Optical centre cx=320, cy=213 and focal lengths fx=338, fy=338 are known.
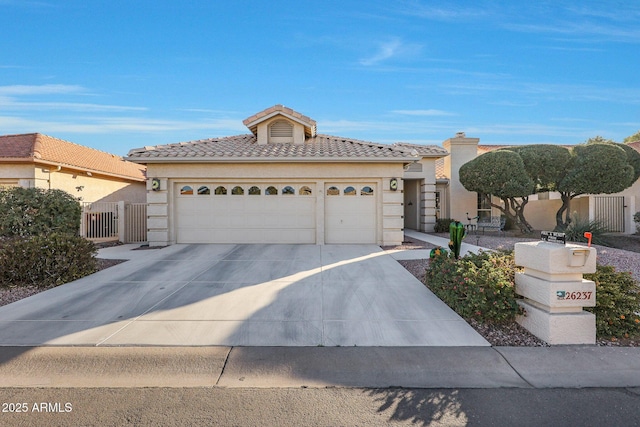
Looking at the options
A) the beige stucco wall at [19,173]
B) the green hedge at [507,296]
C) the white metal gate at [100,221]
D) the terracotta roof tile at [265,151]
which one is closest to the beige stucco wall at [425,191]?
the terracotta roof tile at [265,151]

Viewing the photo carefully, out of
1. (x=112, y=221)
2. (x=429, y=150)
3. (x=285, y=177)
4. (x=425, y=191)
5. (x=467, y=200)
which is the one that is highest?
(x=429, y=150)

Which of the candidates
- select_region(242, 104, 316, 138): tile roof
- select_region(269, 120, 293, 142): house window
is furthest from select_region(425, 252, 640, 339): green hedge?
select_region(269, 120, 293, 142): house window

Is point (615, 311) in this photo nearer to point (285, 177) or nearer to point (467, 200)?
point (285, 177)

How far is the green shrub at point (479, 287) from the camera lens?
498cm

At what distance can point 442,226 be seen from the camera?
17.6m

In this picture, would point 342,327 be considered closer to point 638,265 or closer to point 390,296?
point 390,296

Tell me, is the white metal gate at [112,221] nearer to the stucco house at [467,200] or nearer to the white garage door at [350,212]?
the white garage door at [350,212]

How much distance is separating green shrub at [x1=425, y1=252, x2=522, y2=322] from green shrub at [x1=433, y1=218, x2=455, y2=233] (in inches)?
445

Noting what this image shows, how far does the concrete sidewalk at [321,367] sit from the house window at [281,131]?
1155 cm

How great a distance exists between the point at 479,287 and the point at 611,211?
1708cm

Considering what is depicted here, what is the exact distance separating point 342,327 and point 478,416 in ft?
7.33

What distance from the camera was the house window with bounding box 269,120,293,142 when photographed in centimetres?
1473

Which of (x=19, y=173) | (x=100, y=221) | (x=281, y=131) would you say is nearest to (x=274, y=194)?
(x=281, y=131)

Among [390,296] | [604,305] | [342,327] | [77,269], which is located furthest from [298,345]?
[77,269]
